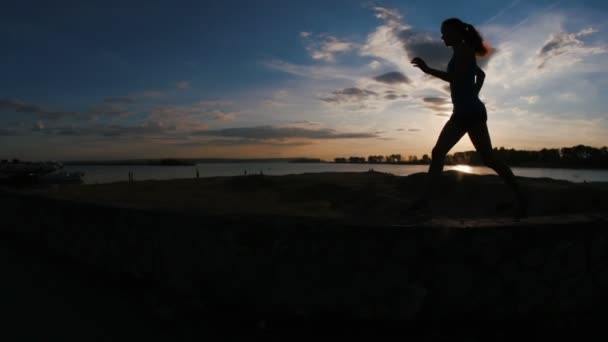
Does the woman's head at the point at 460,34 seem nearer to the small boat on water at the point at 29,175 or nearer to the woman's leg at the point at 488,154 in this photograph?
the woman's leg at the point at 488,154

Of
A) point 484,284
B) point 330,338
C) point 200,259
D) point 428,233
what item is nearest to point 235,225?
point 200,259

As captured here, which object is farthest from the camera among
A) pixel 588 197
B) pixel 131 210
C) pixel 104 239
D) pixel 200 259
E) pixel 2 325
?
pixel 588 197

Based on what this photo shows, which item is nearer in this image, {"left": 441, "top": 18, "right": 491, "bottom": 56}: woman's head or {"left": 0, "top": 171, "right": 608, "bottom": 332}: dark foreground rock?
{"left": 0, "top": 171, "right": 608, "bottom": 332}: dark foreground rock

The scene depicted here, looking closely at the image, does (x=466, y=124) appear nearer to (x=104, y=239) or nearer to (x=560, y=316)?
(x=560, y=316)

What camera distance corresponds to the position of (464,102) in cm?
329

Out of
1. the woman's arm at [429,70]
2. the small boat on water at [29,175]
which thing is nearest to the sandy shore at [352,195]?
the woman's arm at [429,70]

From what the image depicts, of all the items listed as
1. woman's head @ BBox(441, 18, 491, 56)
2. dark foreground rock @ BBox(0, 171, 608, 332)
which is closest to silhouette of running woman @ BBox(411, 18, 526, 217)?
woman's head @ BBox(441, 18, 491, 56)

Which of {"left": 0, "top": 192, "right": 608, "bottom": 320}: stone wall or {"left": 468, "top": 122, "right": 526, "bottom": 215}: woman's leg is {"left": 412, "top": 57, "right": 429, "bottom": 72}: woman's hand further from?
{"left": 0, "top": 192, "right": 608, "bottom": 320}: stone wall

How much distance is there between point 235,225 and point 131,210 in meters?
1.18

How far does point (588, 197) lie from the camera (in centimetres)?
605

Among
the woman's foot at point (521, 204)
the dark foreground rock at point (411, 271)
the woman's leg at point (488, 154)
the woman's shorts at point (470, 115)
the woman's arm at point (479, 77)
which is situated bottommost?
the dark foreground rock at point (411, 271)

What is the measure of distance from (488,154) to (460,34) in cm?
113

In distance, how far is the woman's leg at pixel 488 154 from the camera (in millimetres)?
3324

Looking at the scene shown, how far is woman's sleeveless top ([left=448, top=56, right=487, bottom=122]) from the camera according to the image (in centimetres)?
326
